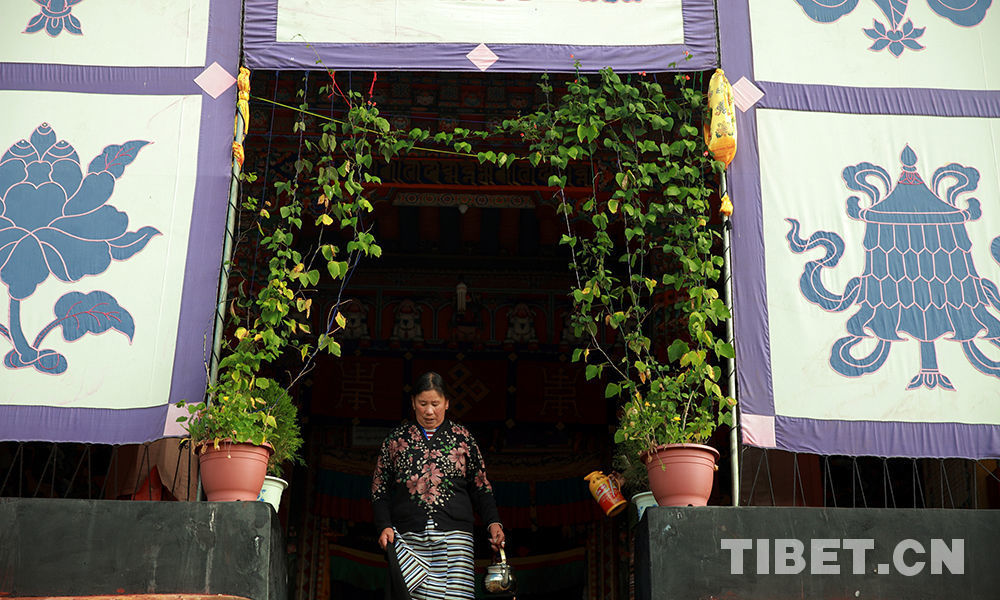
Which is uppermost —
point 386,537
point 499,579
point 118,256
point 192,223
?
point 192,223

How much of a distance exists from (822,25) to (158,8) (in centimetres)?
268

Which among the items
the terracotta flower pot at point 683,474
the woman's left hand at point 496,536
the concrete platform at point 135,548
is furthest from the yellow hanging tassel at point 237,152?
the terracotta flower pot at point 683,474

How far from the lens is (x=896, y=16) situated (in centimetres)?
440

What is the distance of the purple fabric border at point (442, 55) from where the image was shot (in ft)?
13.9

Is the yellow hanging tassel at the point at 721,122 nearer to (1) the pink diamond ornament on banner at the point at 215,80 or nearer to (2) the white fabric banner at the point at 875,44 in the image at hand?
(2) the white fabric banner at the point at 875,44

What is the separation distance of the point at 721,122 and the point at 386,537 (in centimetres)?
199

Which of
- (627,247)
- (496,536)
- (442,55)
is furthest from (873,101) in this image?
(496,536)

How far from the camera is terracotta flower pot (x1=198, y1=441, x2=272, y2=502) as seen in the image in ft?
11.9

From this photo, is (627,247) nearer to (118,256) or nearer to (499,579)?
(499,579)

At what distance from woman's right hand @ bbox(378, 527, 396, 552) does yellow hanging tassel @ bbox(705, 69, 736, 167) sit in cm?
186

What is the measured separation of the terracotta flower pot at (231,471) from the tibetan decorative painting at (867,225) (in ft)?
5.71

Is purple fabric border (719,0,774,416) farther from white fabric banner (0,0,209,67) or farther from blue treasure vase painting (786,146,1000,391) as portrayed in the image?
white fabric banner (0,0,209,67)

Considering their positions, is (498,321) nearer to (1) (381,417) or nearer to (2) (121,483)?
(1) (381,417)

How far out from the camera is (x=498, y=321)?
810 cm
